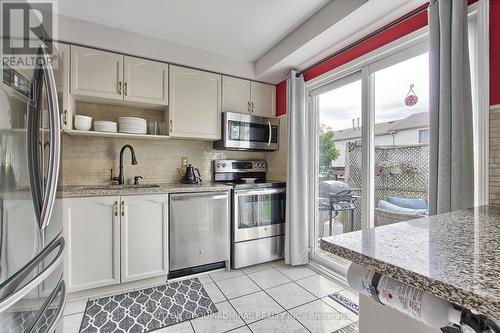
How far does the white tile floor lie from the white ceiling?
248cm

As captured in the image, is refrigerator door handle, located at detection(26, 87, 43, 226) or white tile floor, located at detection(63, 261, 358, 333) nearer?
refrigerator door handle, located at detection(26, 87, 43, 226)

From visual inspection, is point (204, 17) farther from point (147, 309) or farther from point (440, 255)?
point (147, 309)

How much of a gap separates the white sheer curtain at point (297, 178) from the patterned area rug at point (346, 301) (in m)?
0.65

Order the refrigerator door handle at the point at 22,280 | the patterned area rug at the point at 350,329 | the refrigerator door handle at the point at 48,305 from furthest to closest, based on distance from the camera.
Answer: the patterned area rug at the point at 350,329
the refrigerator door handle at the point at 48,305
the refrigerator door handle at the point at 22,280

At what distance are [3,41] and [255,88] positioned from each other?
2496 millimetres

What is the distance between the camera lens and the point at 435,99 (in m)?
1.49

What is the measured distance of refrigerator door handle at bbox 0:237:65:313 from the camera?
80cm

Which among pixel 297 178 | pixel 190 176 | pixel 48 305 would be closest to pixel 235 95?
pixel 190 176

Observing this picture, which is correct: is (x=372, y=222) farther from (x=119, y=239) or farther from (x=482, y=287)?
(x=119, y=239)

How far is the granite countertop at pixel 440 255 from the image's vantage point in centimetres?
41

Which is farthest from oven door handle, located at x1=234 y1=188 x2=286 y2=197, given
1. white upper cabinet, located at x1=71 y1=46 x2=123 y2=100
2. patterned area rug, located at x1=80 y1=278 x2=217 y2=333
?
white upper cabinet, located at x1=71 y1=46 x2=123 y2=100

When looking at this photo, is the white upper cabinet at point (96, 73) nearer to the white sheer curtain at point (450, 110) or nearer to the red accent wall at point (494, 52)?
the white sheer curtain at point (450, 110)

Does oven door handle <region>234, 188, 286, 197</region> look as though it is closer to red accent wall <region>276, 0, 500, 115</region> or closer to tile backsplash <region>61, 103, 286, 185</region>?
tile backsplash <region>61, 103, 286, 185</region>

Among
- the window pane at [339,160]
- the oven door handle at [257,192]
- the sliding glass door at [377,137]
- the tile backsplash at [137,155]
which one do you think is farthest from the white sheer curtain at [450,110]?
the tile backsplash at [137,155]
